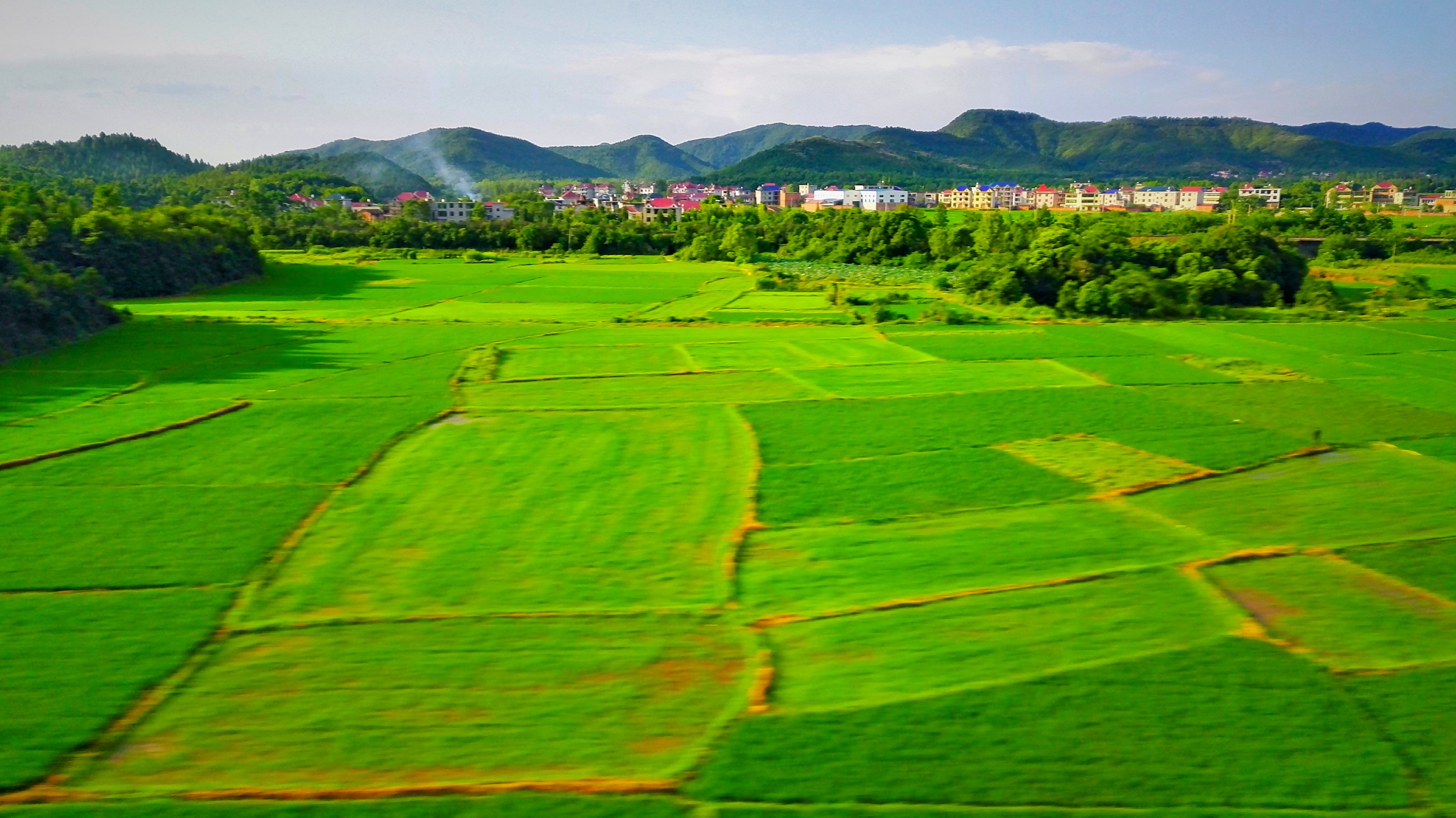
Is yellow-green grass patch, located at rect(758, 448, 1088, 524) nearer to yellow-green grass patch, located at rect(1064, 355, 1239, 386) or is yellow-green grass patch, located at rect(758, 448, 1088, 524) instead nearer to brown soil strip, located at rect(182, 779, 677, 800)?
brown soil strip, located at rect(182, 779, 677, 800)

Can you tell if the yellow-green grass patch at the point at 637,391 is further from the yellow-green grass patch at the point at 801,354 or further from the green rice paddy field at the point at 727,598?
the yellow-green grass patch at the point at 801,354

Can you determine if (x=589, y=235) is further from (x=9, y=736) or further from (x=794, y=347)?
(x=9, y=736)

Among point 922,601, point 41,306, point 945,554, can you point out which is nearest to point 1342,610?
point 945,554

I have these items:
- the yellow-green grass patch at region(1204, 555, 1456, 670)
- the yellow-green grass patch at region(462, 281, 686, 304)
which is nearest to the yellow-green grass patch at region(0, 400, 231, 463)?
the yellow-green grass patch at region(1204, 555, 1456, 670)

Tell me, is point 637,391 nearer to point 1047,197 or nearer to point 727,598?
point 727,598

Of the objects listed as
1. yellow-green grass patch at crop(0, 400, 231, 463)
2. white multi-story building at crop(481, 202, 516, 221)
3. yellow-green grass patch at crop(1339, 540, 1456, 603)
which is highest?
white multi-story building at crop(481, 202, 516, 221)

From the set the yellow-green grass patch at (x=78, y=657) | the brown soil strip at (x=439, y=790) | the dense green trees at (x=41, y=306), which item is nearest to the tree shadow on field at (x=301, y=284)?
the dense green trees at (x=41, y=306)
